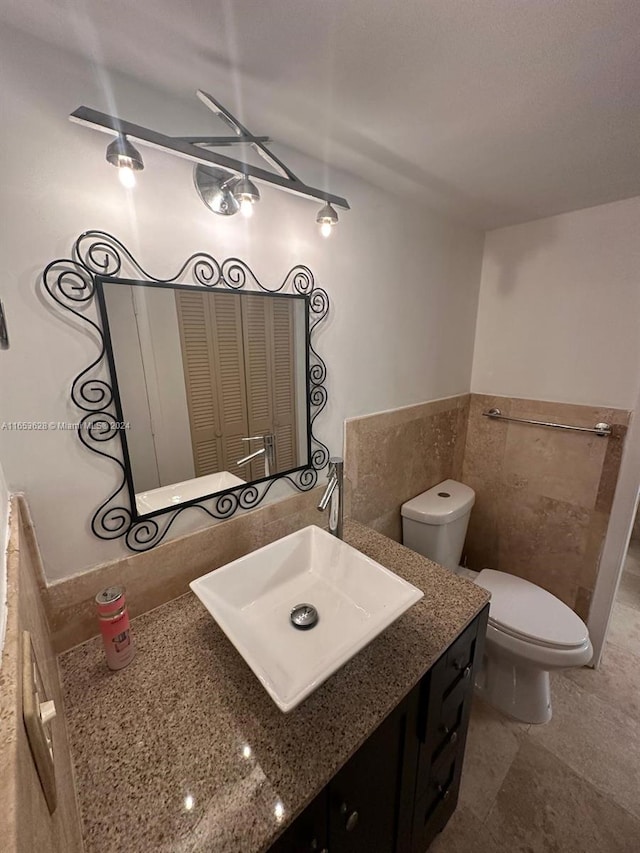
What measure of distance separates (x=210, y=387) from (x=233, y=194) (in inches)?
20.0

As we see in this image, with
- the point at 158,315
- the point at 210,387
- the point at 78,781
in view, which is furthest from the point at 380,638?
the point at 158,315

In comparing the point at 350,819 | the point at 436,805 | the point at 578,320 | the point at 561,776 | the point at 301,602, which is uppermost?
the point at 578,320

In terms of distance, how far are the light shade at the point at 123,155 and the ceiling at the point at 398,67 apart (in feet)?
0.63

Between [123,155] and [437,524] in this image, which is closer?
[123,155]

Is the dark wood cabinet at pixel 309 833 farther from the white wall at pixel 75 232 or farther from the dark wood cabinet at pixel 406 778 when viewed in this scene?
the white wall at pixel 75 232

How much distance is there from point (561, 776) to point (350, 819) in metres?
1.18

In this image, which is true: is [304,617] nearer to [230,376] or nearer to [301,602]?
[301,602]

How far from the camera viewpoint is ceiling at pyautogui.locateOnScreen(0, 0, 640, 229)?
0.62 metres

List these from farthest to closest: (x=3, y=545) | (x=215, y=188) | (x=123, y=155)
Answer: (x=215, y=188) → (x=123, y=155) → (x=3, y=545)

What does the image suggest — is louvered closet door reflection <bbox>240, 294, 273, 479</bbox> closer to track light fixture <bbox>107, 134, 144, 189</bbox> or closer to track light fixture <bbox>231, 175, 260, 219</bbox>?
track light fixture <bbox>231, 175, 260, 219</bbox>

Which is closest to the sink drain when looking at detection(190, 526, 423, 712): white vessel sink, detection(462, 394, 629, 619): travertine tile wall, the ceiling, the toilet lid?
detection(190, 526, 423, 712): white vessel sink

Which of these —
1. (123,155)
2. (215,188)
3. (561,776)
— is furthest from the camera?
(561,776)

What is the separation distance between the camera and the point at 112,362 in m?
0.81

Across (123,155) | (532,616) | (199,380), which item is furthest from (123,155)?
(532,616)
